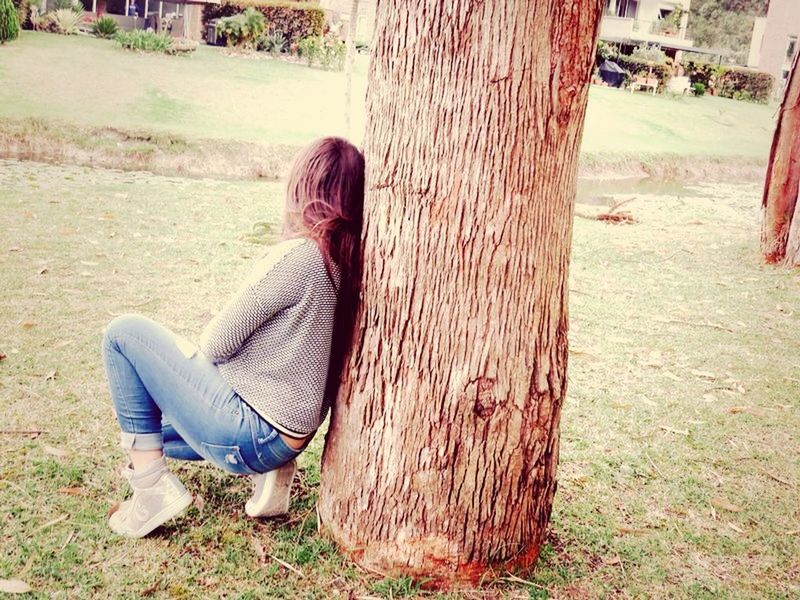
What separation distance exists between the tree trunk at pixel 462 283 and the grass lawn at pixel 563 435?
0.85 ft

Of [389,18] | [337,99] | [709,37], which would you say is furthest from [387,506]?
[709,37]

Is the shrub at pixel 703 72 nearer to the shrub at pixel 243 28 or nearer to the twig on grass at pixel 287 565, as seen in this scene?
the shrub at pixel 243 28

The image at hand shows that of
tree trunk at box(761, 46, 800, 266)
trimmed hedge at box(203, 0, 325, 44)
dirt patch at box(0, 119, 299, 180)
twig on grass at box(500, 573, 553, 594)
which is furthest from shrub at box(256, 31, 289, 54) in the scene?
twig on grass at box(500, 573, 553, 594)

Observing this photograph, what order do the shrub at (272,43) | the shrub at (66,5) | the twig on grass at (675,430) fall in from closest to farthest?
the twig on grass at (675,430) → the shrub at (66,5) → the shrub at (272,43)

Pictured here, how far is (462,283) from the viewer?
2.57 meters

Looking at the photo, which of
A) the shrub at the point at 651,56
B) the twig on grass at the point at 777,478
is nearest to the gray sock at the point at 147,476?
the twig on grass at the point at 777,478

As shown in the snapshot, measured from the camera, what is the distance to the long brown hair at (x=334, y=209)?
2725 mm

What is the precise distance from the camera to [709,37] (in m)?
66.5

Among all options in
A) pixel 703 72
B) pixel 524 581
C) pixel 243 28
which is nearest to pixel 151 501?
pixel 524 581

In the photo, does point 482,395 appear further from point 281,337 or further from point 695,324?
point 695,324

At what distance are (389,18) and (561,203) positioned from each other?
2.64 ft

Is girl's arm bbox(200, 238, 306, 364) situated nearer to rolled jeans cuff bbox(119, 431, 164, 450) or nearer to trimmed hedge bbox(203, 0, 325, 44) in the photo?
rolled jeans cuff bbox(119, 431, 164, 450)

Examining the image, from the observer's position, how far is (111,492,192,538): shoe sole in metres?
2.84

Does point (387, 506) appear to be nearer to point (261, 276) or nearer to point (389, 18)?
point (261, 276)
